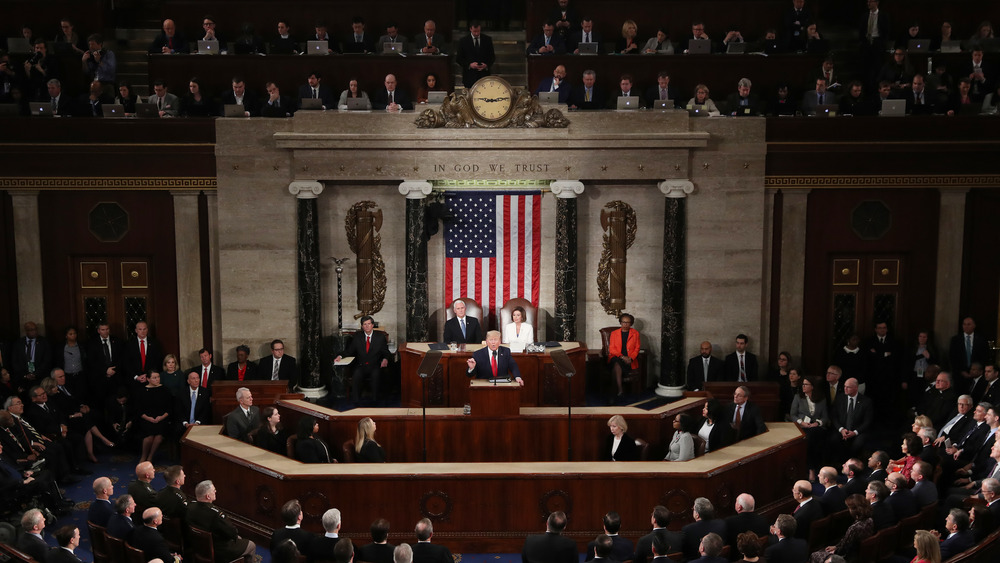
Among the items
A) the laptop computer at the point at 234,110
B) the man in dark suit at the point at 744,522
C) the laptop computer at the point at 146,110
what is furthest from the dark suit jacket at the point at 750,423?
the laptop computer at the point at 146,110

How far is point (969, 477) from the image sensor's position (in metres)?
12.3

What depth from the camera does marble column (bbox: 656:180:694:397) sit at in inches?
653

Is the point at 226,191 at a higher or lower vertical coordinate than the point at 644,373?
higher

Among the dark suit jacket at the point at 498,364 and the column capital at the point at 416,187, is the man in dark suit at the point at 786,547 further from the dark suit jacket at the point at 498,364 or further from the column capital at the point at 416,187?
the column capital at the point at 416,187

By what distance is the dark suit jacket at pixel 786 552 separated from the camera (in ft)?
31.5

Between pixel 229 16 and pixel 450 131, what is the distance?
17.7 feet

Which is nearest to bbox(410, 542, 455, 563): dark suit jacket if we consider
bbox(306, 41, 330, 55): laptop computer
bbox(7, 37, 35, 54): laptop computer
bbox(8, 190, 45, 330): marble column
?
bbox(8, 190, 45, 330): marble column

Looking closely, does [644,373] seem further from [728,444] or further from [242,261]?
[242,261]

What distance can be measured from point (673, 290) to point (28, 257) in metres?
10.1

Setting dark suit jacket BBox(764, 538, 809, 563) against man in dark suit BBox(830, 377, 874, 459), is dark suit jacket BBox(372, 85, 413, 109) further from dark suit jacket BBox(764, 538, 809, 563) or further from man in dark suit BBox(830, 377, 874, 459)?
dark suit jacket BBox(764, 538, 809, 563)

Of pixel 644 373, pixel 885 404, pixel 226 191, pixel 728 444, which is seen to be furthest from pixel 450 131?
pixel 885 404

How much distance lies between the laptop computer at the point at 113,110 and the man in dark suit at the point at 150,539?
322 inches

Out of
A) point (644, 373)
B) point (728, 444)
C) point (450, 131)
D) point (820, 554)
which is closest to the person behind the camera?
point (820, 554)

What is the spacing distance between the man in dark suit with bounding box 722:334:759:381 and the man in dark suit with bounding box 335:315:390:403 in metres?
5.25
